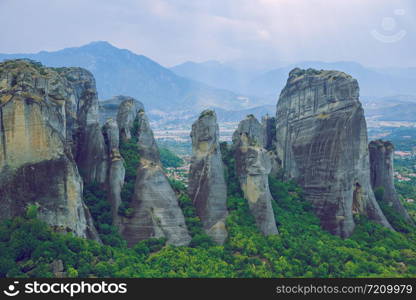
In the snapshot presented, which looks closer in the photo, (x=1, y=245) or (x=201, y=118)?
(x=1, y=245)

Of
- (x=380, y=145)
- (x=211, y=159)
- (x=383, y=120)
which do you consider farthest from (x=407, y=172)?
(x=383, y=120)

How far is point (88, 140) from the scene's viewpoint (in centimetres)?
2294

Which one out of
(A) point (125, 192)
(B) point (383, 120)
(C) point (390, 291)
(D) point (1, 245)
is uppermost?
(B) point (383, 120)

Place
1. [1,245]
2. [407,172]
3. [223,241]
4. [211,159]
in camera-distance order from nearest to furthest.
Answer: [1,245], [223,241], [211,159], [407,172]

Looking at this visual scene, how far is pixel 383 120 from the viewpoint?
170 m

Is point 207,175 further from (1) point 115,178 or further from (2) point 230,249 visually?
(1) point 115,178

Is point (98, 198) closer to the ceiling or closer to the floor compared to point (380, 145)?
closer to the floor

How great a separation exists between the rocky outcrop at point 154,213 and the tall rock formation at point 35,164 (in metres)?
3.17

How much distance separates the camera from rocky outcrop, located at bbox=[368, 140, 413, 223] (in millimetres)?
26328

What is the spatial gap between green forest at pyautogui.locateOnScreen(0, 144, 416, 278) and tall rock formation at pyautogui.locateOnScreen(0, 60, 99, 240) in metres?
0.62

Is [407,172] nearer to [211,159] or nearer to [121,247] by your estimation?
[211,159]

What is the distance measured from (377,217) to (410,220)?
3458 millimetres

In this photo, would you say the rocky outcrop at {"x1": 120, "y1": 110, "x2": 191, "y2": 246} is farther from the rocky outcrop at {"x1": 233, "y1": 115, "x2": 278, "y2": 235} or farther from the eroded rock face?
the eroded rock face

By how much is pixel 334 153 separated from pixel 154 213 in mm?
10699
